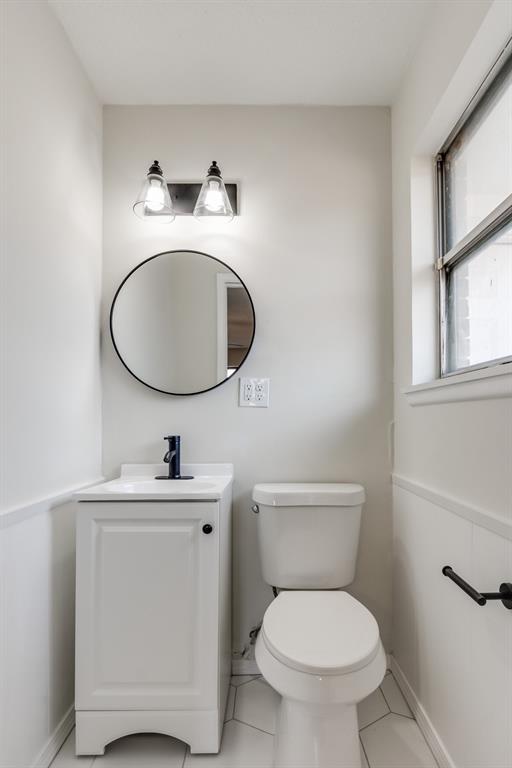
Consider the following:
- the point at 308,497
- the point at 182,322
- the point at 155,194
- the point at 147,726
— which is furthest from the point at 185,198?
the point at 147,726

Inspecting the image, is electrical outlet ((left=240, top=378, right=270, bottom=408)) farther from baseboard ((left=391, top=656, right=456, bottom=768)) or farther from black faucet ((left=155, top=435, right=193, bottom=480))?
baseboard ((left=391, top=656, right=456, bottom=768))

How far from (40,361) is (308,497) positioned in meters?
0.97

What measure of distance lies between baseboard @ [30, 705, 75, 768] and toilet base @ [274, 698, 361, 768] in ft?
2.20

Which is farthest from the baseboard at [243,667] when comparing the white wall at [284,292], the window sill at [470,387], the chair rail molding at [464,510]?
the window sill at [470,387]

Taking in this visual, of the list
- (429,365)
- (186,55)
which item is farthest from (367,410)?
(186,55)

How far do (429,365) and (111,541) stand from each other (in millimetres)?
1205

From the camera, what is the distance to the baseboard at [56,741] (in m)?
1.26

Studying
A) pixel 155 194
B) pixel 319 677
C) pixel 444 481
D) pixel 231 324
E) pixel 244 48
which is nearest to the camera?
pixel 319 677

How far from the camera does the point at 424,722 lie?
4.59 ft

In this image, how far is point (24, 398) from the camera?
4.03 feet

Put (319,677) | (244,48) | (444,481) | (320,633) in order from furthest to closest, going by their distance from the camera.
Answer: (244,48) < (444,481) < (320,633) < (319,677)

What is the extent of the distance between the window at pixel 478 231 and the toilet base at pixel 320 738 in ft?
3.28

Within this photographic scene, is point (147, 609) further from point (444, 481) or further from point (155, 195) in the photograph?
point (155, 195)

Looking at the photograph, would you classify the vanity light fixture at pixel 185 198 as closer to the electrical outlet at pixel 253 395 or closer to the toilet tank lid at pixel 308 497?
the electrical outlet at pixel 253 395
